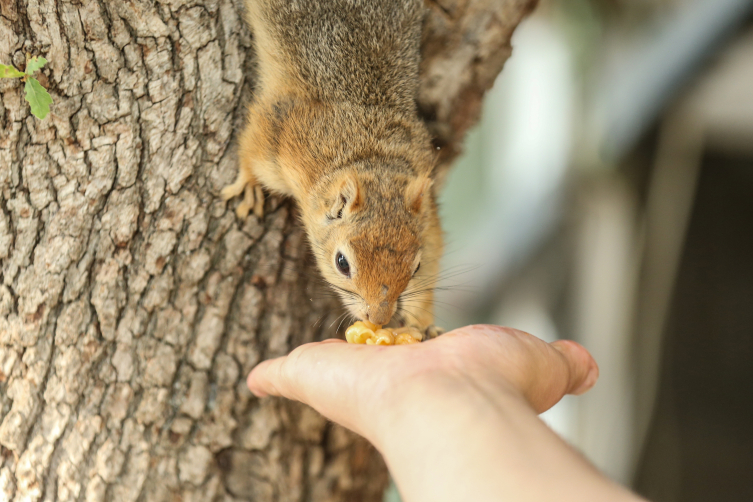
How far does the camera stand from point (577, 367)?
1.29 meters

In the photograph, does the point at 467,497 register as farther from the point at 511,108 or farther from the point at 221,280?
the point at 511,108

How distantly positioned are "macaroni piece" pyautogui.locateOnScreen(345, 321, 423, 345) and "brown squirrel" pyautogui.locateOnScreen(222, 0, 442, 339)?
36 millimetres

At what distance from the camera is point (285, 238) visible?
163 cm

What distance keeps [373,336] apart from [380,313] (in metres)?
0.08

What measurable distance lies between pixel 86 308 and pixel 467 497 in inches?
43.0

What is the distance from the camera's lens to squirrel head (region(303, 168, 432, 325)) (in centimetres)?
143

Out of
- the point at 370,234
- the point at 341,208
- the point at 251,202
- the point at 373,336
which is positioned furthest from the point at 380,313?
the point at 251,202

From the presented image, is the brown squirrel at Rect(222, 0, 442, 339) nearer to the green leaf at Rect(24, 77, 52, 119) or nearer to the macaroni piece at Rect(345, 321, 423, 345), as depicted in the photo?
the macaroni piece at Rect(345, 321, 423, 345)

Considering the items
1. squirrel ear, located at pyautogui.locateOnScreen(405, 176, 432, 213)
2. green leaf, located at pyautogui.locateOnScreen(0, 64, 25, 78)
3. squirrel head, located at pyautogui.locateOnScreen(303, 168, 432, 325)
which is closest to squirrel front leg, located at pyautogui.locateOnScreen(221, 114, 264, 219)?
squirrel head, located at pyautogui.locateOnScreen(303, 168, 432, 325)

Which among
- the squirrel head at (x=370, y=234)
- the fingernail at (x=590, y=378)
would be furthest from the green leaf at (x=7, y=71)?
the fingernail at (x=590, y=378)

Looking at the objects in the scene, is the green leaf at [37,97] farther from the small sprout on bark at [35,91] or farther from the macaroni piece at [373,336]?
the macaroni piece at [373,336]

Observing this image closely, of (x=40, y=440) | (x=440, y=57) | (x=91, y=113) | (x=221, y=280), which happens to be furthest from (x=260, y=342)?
(x=440, y=57)

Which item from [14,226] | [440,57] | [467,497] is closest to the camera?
[467,497]

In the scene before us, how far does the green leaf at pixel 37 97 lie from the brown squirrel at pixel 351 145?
474 mm
